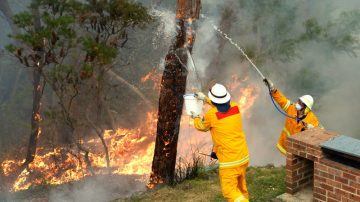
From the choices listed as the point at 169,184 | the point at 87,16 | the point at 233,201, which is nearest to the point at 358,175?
the point at 233,201

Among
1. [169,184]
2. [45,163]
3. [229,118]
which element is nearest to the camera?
[229,118]

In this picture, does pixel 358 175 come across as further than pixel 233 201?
No

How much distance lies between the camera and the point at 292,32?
1739 cm

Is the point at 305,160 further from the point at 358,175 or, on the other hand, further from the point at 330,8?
the point at 330,8

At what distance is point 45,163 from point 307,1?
13480mm

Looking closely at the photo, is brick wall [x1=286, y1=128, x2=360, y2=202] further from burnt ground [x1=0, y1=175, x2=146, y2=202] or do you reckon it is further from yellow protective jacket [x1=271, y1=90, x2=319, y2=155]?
burnt ground [x1=0, y1=175, x2=146, y2=202]

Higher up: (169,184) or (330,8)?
(330,8)

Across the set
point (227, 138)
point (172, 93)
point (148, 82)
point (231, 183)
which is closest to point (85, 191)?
point (172, 93)

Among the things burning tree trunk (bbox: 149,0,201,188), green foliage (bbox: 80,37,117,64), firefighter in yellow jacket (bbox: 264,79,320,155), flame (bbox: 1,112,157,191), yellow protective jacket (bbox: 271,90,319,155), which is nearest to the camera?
firefighter in yellow jacket (bbox: 264,79,320,155)

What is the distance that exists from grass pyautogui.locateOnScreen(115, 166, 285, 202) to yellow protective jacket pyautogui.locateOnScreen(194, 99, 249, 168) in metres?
1.24

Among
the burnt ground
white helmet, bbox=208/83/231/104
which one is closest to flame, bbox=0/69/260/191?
the burnt ground

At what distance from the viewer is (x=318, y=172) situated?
480 cm

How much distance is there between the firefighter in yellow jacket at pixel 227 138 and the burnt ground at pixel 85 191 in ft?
14.9

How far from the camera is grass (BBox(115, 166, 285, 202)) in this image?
593 cm
